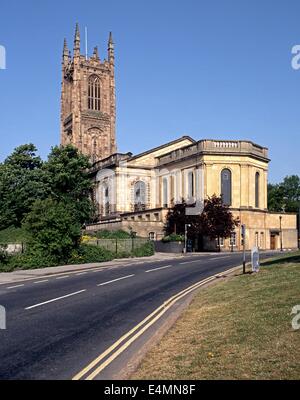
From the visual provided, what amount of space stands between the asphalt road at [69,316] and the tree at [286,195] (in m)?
89.7

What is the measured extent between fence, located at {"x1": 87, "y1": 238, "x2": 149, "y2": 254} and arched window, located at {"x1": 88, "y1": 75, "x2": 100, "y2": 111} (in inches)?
2494

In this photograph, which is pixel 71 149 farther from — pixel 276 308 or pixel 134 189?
pixel 276 308

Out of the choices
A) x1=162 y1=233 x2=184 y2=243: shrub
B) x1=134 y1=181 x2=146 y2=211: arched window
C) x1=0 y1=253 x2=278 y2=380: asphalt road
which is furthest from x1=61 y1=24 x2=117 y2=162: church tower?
x1=0 y1=253 x2=278 y2=380: asphalt road

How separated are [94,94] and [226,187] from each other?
5375cm

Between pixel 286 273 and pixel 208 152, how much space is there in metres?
43.4

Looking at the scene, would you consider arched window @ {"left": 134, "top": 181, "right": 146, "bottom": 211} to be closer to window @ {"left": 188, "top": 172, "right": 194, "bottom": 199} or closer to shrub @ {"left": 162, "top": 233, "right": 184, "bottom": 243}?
window @ {"left": 188, "top": 172, "right": 194, "bottom": 199}

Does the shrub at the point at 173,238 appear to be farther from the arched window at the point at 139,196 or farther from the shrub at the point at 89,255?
the arched window at the point at 139,196

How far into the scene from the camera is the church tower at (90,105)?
334ft

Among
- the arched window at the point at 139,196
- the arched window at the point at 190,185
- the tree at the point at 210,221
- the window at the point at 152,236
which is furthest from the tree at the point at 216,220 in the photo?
the arched window at the point at 139,196

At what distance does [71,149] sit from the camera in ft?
218

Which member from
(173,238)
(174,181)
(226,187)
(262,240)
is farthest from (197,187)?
(262,240)

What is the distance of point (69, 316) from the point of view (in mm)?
13852

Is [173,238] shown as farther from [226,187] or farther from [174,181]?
[174,181]
